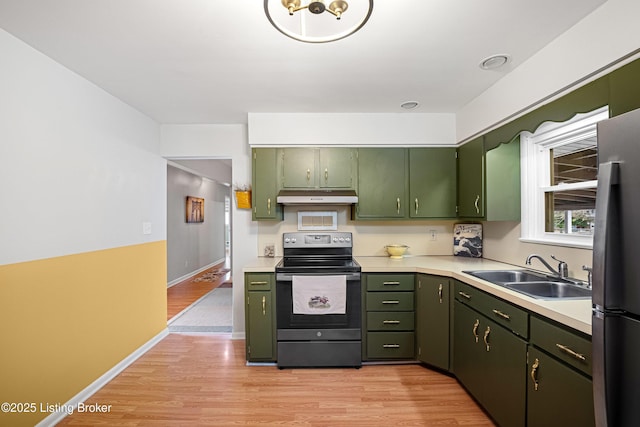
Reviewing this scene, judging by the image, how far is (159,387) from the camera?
2.36m

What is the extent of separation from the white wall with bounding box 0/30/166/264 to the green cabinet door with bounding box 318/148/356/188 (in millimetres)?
1830

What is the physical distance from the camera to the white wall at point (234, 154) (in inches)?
130

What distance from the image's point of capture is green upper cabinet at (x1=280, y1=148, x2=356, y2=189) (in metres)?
3.04

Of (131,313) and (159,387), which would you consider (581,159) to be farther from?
(131,313)

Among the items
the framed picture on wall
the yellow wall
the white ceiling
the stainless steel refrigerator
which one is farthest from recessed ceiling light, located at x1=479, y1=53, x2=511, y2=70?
the framed picture on wall

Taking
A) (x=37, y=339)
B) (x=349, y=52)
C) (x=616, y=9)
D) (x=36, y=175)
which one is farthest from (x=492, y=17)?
(x=37, y=339)

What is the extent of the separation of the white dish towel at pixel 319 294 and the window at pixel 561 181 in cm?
161

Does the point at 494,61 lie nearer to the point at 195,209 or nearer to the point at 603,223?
the point at 603,223

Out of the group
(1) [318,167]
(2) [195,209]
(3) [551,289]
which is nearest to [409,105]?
(1) [318,167]

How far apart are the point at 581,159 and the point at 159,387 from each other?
11.9 ft

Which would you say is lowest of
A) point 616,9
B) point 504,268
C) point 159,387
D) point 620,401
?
point 159,387

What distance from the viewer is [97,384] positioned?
91.0 inches

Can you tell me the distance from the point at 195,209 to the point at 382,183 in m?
5.24

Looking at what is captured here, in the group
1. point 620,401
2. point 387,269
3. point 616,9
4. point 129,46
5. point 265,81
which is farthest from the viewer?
point 387,269
